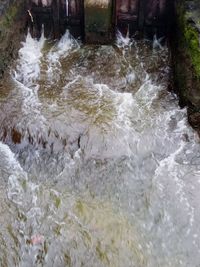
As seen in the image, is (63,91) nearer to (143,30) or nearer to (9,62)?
(9,62)

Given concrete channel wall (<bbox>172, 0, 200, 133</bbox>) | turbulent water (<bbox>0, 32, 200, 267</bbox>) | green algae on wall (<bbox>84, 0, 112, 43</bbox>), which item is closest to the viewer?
turbulent water (<bbox>0, 32, 200, 267</bbox>)

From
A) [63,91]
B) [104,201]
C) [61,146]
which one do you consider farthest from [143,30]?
→ [104,201]

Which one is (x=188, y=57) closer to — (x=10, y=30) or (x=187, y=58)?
(x=187, y=58)

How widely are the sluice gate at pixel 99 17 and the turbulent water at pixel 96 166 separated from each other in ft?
2.41

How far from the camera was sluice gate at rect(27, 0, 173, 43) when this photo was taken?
7578mm

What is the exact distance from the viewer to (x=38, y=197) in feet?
16.8

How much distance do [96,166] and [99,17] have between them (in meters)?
3.56

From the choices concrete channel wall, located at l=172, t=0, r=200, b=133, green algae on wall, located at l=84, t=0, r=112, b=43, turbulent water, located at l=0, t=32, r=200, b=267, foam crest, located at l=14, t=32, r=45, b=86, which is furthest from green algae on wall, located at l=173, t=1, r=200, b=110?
foam crest, located at l=14, t=32, r=45, b=86

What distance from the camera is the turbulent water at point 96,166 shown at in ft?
15.1

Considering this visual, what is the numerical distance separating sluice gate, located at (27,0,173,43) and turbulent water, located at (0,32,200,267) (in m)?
0.73

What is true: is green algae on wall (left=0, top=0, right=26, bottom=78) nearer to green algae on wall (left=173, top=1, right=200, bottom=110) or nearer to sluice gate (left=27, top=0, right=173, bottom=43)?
sluice gate (left=27, top=0, right=173, bottom=43)

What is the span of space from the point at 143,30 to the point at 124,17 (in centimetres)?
50

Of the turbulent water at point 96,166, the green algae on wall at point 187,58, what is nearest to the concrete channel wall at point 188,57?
the green algae on wall at point 187,58

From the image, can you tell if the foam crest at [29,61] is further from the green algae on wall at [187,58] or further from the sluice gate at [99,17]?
the green algae on wall at [187,58]
